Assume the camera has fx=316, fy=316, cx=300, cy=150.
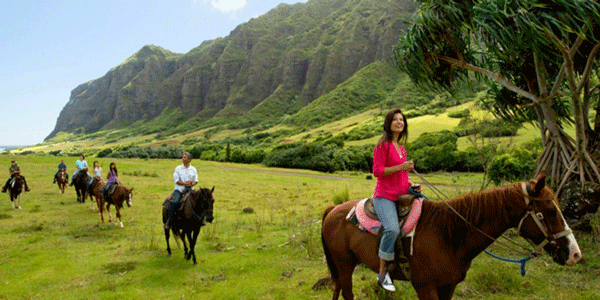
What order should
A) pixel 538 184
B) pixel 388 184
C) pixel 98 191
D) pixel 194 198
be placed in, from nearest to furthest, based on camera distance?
pixel 538 184 < pixel 388 184 < pixel 194 198 < pixel 98 191

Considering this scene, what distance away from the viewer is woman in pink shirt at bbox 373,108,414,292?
13.3 feet

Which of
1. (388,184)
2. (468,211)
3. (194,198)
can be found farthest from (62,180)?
(468,211)

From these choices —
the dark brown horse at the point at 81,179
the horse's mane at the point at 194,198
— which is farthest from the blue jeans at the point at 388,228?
the dark brown horse at the point at 81,179

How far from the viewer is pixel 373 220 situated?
14.6 ft

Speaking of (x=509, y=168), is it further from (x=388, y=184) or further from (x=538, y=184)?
(x=538, y=184)

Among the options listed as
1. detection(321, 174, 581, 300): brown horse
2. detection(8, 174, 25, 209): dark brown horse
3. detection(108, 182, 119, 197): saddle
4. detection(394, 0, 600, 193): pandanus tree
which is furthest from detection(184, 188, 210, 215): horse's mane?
detection(8, 174, 25, 209): dark brown horse

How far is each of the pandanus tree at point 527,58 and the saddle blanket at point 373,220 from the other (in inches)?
185

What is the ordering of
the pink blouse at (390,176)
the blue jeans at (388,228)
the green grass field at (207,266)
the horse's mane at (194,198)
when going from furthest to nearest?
1. the horse's mane at (194,198)
2. the green grass field at (207,266)
3. the pink blouse at (390,176)
4. the blue jeans at (388,228)

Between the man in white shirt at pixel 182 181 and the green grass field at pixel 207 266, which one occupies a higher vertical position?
the man in white shirt at pixel 182 181

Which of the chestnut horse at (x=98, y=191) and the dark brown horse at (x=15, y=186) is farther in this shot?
the dark brown horse at (x=15, y=186)

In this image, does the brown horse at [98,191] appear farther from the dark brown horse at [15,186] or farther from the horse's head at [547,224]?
the horse's head at [547,224]

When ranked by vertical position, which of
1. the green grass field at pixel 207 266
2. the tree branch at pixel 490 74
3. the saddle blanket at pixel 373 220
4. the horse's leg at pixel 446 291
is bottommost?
the green grass field at pixel 207 266

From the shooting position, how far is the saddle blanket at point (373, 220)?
411cm

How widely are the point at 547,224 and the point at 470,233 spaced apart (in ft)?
2.55
